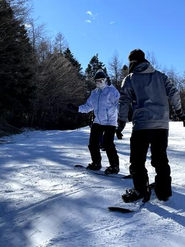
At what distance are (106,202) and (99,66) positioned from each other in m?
61.2

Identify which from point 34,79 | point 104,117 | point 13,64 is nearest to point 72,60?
point 34,79

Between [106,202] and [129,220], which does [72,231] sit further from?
[106,202]

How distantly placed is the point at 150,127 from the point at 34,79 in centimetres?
2223

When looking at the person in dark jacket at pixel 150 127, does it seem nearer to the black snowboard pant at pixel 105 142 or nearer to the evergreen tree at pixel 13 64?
the black snowboard pant at pixel 105 142

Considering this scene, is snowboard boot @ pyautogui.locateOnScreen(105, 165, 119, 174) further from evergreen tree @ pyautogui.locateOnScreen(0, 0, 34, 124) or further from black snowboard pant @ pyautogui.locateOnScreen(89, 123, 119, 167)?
evergreen tree @ pyautogui.locateOnScreen(0, 0, 34, 124)

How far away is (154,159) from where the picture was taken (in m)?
3.08

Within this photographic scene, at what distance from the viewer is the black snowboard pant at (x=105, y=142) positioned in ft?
15.0

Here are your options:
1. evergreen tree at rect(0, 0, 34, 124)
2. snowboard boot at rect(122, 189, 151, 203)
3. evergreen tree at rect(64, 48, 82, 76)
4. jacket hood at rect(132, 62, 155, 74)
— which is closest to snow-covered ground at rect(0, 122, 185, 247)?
snowboard boot at rect(122, 189, 151, 203)

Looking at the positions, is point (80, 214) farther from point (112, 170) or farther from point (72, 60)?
point (72, 60)

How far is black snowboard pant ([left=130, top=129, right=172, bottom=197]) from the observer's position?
3.03 meters

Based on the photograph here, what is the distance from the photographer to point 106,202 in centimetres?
305

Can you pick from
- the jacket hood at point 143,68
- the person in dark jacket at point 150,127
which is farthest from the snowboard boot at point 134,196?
the jacket hood at point 143,68

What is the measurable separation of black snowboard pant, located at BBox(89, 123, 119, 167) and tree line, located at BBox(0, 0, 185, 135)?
11717mm

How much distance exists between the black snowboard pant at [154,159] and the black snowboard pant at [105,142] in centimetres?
147
